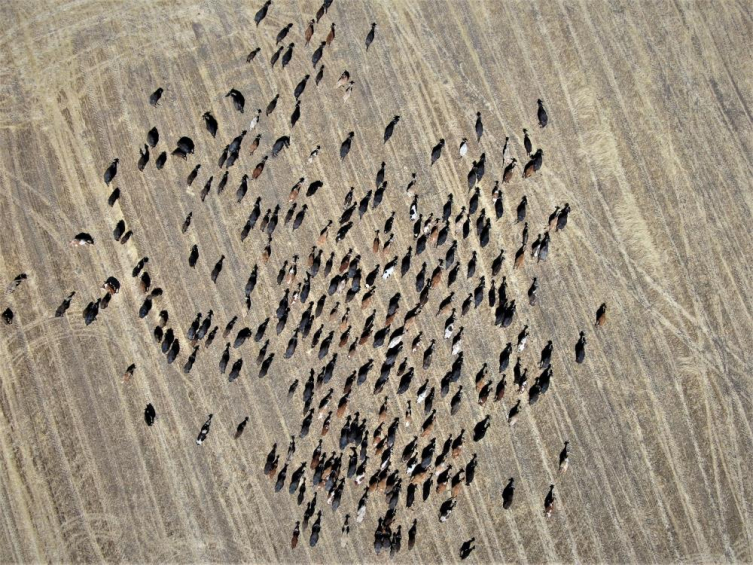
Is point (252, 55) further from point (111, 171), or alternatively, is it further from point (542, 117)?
point (542, 117)

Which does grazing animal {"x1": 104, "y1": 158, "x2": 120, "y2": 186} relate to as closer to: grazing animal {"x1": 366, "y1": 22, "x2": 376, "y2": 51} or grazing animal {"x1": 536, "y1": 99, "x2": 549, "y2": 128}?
grazing animal {"x1": 366, "y1": 22, "x2": 376, "y2": 51}

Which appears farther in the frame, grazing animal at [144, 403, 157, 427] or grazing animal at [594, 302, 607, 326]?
grazing animal at [144, 403, 157, 427]

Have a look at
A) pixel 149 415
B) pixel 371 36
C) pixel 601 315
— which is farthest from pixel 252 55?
pixel 601 315

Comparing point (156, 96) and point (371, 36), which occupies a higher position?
point (156, 96)

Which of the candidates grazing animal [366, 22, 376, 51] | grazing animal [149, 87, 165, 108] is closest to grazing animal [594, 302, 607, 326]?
grazing animal [366, 22, 376, 51]

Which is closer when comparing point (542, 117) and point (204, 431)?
point (542, 117)

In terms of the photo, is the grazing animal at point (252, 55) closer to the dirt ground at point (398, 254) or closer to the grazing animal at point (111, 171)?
the dirt ground at point (398, 254)

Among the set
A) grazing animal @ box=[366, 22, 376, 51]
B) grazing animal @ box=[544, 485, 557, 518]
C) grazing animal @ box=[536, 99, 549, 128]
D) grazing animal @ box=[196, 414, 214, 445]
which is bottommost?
grazing animal @ box=[544, 485, 557, 518]

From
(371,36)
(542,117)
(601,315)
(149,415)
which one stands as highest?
(371,36)

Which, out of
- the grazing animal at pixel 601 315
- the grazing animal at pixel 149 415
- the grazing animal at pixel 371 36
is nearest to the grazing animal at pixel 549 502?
the grazing animal at pixel 601 315

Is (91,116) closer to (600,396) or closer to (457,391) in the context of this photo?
(457,391)
